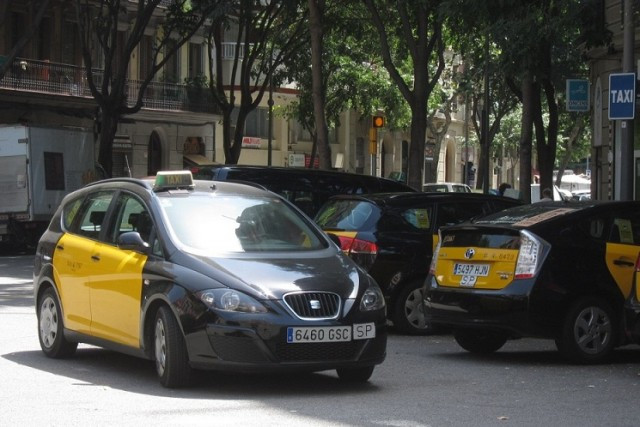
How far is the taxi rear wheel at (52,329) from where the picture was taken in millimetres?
10953

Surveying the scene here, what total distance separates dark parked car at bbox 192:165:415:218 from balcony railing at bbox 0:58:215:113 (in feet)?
77.3

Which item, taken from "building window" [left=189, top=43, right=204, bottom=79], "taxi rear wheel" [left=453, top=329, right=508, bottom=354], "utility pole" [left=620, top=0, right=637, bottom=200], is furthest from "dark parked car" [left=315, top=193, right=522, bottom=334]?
"building window" [left=189, top=43, right=204, bottom=79]

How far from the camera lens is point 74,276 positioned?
420 inches

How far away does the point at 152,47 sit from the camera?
4841 centimetres

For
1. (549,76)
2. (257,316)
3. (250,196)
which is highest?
(549,76)

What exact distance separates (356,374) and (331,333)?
2.57 ft

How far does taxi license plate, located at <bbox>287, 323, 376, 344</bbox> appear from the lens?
8867mm

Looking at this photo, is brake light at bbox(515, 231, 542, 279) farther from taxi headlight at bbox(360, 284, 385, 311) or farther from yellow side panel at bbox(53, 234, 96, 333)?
yellow side panel at bbox(53, 234, 96, 333)

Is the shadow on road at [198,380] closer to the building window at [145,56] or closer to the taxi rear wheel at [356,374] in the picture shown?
the taxi rear wheel at [356,374]

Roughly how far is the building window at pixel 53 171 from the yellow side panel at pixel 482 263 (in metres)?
21.1

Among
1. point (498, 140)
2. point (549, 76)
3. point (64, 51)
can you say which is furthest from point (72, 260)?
point (498, 140)

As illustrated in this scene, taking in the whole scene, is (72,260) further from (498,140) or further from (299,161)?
(498,140)

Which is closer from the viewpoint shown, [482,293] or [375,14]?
[482,293]

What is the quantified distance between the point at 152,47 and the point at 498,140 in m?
26.7
